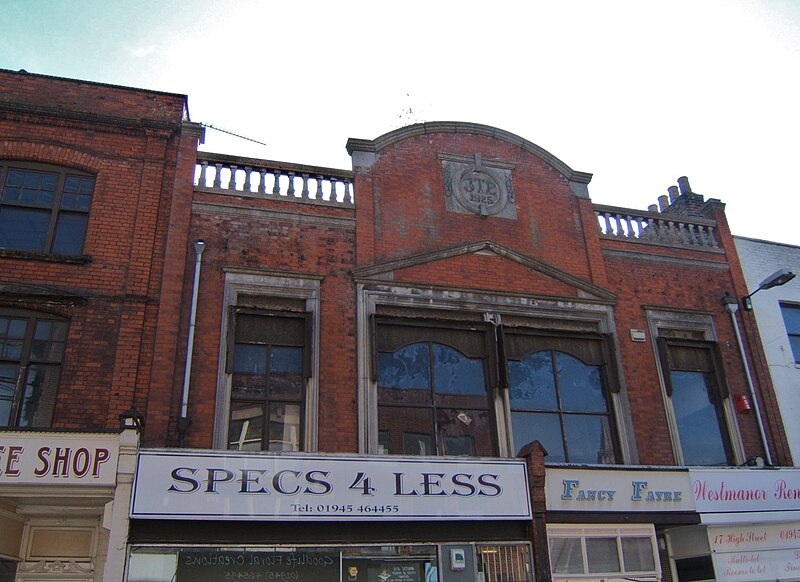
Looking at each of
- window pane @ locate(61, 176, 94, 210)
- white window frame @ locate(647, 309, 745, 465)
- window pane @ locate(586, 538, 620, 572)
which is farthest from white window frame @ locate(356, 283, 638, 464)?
window pane @ locate(61, 176, 94, 210)

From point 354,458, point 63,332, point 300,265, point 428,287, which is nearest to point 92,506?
point 63,332

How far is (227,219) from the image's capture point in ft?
40.4

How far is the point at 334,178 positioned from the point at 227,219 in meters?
2.21

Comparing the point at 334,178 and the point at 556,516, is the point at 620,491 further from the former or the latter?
the point at 334,178

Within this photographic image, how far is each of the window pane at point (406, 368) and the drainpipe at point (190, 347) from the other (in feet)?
10.1

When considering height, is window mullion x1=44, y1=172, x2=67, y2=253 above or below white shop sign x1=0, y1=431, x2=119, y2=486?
above

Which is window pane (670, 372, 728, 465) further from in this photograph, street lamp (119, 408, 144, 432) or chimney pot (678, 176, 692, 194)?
street lamp (119, 408, 144, 432)

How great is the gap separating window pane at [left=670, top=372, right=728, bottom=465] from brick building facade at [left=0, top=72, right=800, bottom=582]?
0.17 feet

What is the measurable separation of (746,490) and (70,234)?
39.5 ft

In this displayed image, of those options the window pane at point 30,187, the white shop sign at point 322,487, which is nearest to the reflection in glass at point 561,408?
the white shop sign at point 322,487

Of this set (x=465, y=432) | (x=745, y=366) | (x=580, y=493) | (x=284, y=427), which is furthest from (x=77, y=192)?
(x=745, y=366)

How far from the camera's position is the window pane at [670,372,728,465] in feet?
44.0

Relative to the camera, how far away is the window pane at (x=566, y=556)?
10836mm

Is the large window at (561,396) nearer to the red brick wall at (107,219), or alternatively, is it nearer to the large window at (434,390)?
the large window at (434,390)
